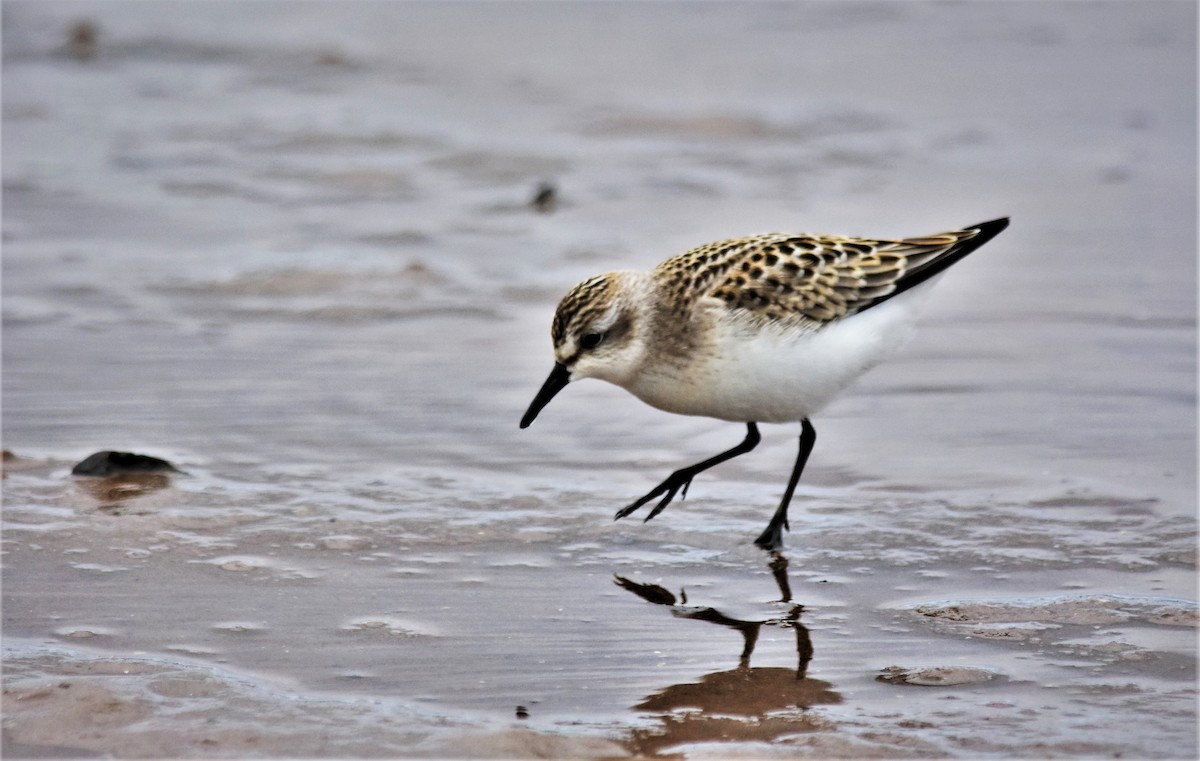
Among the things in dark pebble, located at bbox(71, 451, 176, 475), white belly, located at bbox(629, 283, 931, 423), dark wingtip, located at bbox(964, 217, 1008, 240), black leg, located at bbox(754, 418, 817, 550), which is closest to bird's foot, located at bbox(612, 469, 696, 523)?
white belly, located at bbox(629, 283, 931, 423)

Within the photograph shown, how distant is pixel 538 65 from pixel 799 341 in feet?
27.8

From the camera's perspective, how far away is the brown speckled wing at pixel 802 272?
589cm

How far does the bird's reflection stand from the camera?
438 centimetres

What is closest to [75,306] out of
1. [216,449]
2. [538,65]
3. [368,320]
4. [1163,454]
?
[368,320]

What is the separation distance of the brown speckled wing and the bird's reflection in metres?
1.30

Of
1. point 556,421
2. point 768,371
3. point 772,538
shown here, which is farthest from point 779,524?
point 556,421

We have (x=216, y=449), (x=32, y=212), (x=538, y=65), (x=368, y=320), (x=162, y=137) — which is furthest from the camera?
(x=538, y=65)

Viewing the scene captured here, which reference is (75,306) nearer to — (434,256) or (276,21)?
(434,256)

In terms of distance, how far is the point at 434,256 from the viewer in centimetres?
940

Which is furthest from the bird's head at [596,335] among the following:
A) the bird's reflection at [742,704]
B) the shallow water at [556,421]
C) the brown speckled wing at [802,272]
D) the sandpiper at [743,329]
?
the bird's reflection at [742,704]

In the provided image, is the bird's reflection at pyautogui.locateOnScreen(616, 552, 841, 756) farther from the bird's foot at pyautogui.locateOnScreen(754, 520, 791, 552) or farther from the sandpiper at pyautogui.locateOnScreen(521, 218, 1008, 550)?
the sandpiper at pyautogui.locateOnScreen(521, 218, 1008, 550)

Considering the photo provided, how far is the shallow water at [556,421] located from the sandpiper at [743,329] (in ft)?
1.72

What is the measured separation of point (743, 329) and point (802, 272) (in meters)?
0.42

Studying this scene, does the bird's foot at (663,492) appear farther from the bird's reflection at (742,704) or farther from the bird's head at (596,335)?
the bird's reflection at (742,704)
